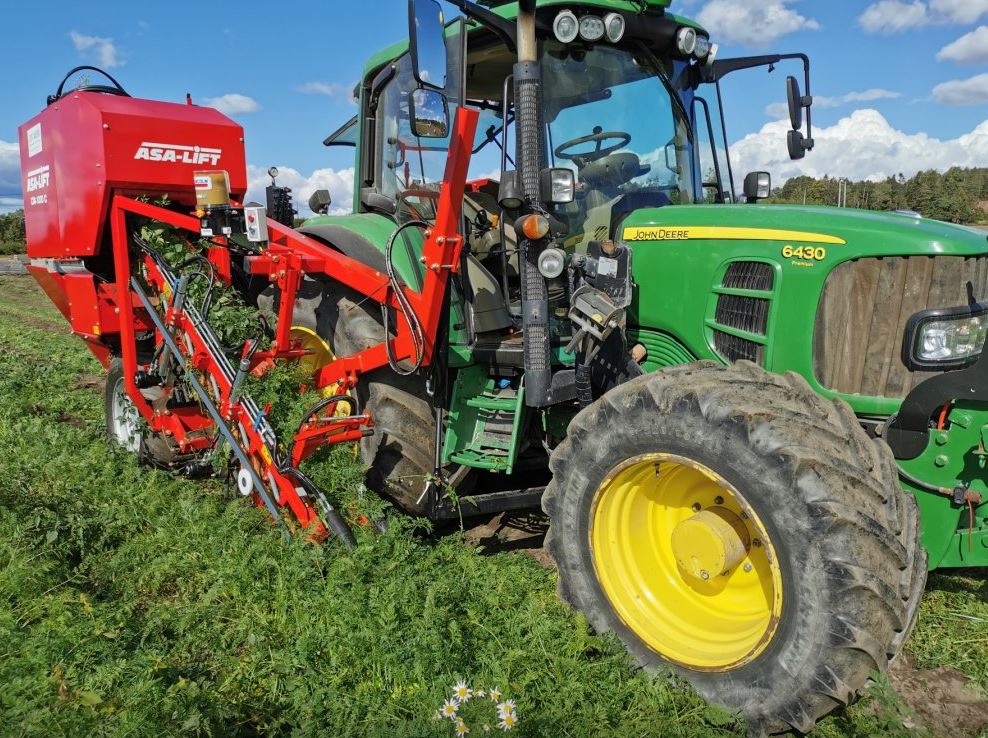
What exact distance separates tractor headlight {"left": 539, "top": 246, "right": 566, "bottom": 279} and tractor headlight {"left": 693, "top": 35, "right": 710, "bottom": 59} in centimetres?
152

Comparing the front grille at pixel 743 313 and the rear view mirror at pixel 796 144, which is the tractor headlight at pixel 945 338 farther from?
the rear view mirror at pixel 796 144

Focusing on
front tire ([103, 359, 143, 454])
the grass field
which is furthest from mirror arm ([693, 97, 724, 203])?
front tire ([103, 359, 143, 454])

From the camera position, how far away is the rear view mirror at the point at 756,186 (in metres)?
4.38

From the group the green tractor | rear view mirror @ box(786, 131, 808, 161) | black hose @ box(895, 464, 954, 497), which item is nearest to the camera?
the green tractor

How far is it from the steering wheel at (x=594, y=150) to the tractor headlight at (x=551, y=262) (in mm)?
703

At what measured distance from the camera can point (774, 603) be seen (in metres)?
2.46

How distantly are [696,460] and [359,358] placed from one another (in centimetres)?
182

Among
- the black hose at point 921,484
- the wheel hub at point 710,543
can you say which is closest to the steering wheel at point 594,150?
the wheel hub at point 710,543

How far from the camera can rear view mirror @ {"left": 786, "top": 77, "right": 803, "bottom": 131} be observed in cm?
407

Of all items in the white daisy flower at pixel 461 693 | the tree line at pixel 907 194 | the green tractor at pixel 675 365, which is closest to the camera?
the green tractor at pixel 675 365

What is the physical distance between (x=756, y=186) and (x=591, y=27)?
5.05 feet

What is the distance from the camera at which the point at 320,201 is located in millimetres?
5285

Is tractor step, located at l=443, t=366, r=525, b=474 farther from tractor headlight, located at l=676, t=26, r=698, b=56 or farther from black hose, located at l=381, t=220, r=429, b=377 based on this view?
tractor headlight, located at l=676, t=26, r=698, b=56

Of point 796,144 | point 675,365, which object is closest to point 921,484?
point 675,365
